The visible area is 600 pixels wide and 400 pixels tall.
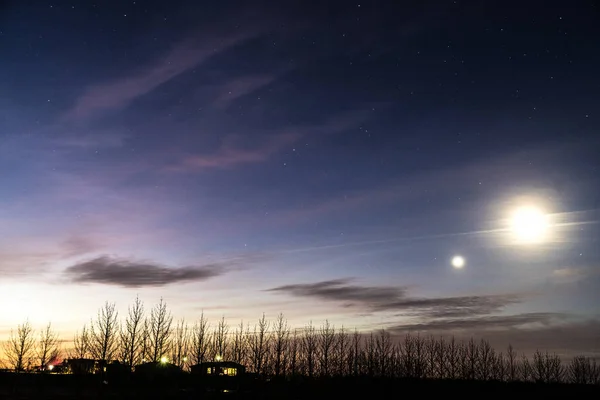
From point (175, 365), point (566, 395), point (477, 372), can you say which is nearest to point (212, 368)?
point (175, 365)

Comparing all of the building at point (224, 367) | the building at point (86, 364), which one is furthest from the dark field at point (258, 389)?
the building at point (224, 367)

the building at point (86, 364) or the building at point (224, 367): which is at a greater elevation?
the building at point (86, 364)

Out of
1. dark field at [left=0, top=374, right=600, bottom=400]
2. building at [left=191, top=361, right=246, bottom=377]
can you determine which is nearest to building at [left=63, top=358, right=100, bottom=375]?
dark field at [left=0, top=374, right=600, bottom=400]

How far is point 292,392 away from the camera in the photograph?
57.4 m

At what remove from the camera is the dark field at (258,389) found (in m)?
48.3

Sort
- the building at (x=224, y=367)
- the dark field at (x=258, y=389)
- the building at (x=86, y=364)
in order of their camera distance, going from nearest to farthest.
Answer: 1. the dark field at (x=258, y=389)
2. the building at (x=86, y=364)
3. the building at (x=224, y=367)

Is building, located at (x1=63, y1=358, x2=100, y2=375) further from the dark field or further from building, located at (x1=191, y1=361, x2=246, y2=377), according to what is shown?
building, located at (x1=191, y1=361, x2=246, y2=377)

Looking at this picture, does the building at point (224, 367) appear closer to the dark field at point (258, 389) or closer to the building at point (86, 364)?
the dark field at point (258, 389)

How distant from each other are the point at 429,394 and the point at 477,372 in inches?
1886

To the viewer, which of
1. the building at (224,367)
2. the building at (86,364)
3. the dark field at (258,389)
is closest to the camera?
the dark field at (258,389)

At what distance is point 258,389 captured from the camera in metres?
59.9

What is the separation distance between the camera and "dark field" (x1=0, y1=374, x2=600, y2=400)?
4834 centimetres

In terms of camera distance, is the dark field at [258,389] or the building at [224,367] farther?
the building at [224,367]

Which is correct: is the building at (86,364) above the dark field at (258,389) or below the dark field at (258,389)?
above
